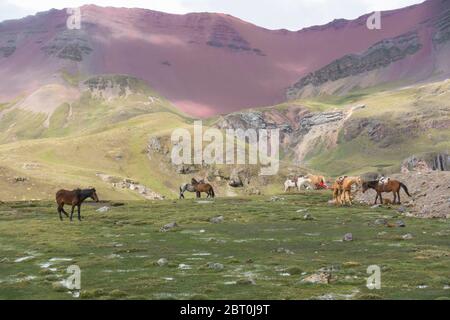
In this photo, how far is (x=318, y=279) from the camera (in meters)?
24.2

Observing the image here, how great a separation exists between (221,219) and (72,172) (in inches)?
5625

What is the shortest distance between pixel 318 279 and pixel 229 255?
953cm

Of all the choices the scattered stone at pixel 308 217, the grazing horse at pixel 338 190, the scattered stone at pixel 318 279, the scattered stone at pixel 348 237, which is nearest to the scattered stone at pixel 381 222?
the scattered stone at pixel 308 217

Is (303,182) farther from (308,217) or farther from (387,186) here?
(308,217)

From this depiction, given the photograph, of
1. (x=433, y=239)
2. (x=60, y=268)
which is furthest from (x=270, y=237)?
(x=60, y=268)

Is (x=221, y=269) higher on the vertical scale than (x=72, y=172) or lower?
lower

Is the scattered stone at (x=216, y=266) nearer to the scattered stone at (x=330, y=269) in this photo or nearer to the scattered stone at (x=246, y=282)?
the scattered stone at (x=246, y=282)

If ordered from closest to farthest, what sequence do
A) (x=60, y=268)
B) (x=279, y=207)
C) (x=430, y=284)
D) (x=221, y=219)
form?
(x=430, y=284) → (x=60, y=268) → (x=221, y=219) → (x=279, y=207)

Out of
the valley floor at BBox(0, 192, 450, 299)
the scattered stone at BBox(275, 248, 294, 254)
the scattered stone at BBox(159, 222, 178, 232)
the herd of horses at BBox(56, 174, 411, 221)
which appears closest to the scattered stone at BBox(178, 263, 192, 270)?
the valley floor at BBox(0, 192, 450, 299)

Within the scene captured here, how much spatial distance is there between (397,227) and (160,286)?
24859mm

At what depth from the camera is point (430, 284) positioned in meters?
23.2
